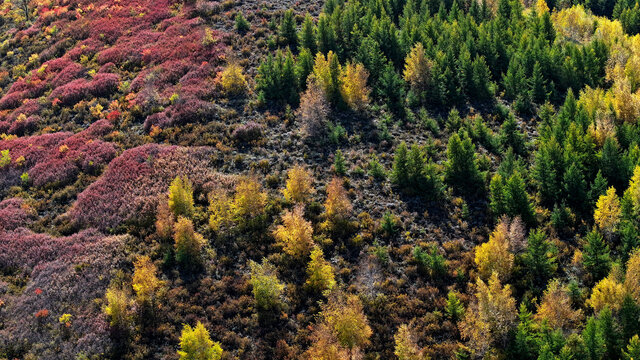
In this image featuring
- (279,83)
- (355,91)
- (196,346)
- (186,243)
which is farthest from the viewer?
(279,83)

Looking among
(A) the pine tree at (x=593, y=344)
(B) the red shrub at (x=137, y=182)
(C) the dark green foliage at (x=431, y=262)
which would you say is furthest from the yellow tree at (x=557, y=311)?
A: (B) the red shrub at (x=137, y=182)

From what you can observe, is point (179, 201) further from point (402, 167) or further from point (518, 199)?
point (518, 199)

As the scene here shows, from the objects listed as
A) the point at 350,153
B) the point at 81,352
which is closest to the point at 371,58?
the point at 350,153

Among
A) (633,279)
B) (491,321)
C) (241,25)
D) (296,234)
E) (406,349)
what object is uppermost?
(241,25)

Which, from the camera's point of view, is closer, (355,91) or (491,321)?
(491,321)

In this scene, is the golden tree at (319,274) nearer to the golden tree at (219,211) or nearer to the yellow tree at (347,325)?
the yellow tree at (347,325)

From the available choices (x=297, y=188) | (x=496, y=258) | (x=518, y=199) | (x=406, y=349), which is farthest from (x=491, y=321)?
(x=297, y=188)

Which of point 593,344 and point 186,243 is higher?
point 593,344
